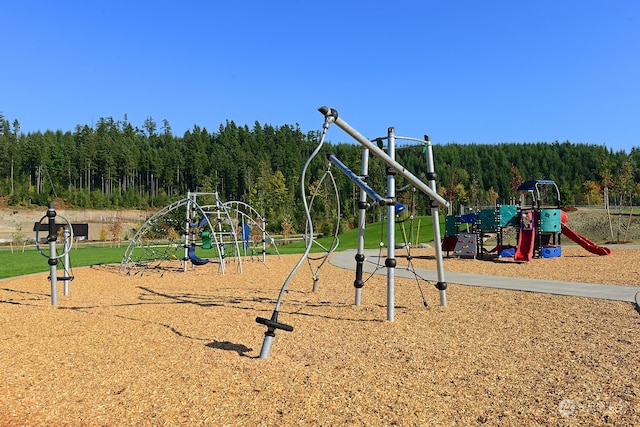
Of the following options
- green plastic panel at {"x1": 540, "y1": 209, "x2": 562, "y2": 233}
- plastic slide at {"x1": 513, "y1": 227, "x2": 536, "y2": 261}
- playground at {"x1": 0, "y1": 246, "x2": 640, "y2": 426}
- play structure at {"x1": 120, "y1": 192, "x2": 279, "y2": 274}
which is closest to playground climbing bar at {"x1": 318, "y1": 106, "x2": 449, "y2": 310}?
playground at {"x1": 0, "y1": 246, "x2": 640, "y2": 426}

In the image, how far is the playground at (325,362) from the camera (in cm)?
339

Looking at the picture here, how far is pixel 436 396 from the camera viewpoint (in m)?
3.65

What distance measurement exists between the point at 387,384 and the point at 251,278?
28.3 ft

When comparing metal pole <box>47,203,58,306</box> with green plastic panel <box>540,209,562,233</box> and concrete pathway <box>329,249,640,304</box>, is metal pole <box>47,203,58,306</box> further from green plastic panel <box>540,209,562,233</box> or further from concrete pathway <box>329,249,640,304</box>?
green plastic panel <box>540,209,562,233</box>

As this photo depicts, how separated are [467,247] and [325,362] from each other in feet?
46.0

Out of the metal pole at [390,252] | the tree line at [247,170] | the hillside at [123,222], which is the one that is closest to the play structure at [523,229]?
the hillside at [123,222]

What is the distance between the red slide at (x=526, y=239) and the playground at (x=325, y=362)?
774 cm

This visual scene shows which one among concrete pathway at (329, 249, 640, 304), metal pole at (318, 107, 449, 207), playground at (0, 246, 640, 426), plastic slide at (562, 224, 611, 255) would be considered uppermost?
metal pole at (318, 107, 449, 207)

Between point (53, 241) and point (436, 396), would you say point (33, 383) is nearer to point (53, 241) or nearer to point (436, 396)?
point (436, 396)

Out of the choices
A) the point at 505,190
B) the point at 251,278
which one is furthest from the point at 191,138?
the point at 251,278

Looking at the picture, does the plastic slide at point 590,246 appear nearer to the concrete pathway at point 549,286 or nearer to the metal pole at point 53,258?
the concrete pathway at point 549,286

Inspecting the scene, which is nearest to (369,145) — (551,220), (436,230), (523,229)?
(436,230)

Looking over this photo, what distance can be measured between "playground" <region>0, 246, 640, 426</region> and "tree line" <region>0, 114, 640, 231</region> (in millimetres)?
47266

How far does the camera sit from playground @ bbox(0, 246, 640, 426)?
339 cm
